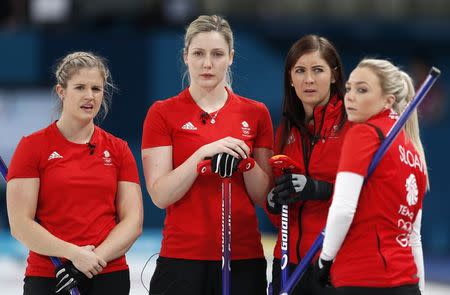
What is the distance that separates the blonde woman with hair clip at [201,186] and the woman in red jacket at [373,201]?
668 mm

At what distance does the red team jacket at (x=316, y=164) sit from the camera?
14.4 ft

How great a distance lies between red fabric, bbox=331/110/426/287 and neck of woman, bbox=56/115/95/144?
4.26 ft

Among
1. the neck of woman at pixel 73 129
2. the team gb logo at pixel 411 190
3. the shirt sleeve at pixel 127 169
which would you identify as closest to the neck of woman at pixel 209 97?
the shirt sleeve at pixel 127 169

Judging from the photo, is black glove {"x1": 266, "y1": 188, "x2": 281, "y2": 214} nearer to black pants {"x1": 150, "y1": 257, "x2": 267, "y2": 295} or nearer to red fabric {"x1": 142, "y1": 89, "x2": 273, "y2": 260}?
red fabric {"x1": 142, "y1": 89, "x2": 273, "y2": 260}

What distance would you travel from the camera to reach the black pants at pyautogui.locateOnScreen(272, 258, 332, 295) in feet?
13.9

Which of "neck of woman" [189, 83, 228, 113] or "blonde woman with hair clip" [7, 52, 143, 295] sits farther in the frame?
"neck of woman" [189, 83, 228, 113]

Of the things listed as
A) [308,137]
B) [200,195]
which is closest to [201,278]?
[200,195]

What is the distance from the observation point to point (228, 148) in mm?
4320

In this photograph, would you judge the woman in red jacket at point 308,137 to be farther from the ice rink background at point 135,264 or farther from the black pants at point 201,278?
the ice rink background at point 135,264

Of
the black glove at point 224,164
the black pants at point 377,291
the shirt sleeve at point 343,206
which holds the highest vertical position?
the black glove at point 224,164

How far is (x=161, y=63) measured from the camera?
419 inches

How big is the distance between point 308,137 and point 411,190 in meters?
0.73

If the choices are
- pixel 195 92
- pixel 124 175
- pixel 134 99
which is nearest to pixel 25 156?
pixel 124 175

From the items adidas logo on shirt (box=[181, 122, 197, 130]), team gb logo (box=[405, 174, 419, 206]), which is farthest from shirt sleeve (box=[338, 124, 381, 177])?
adidas logo on shirt (box=[181, 122, 197, 130])
